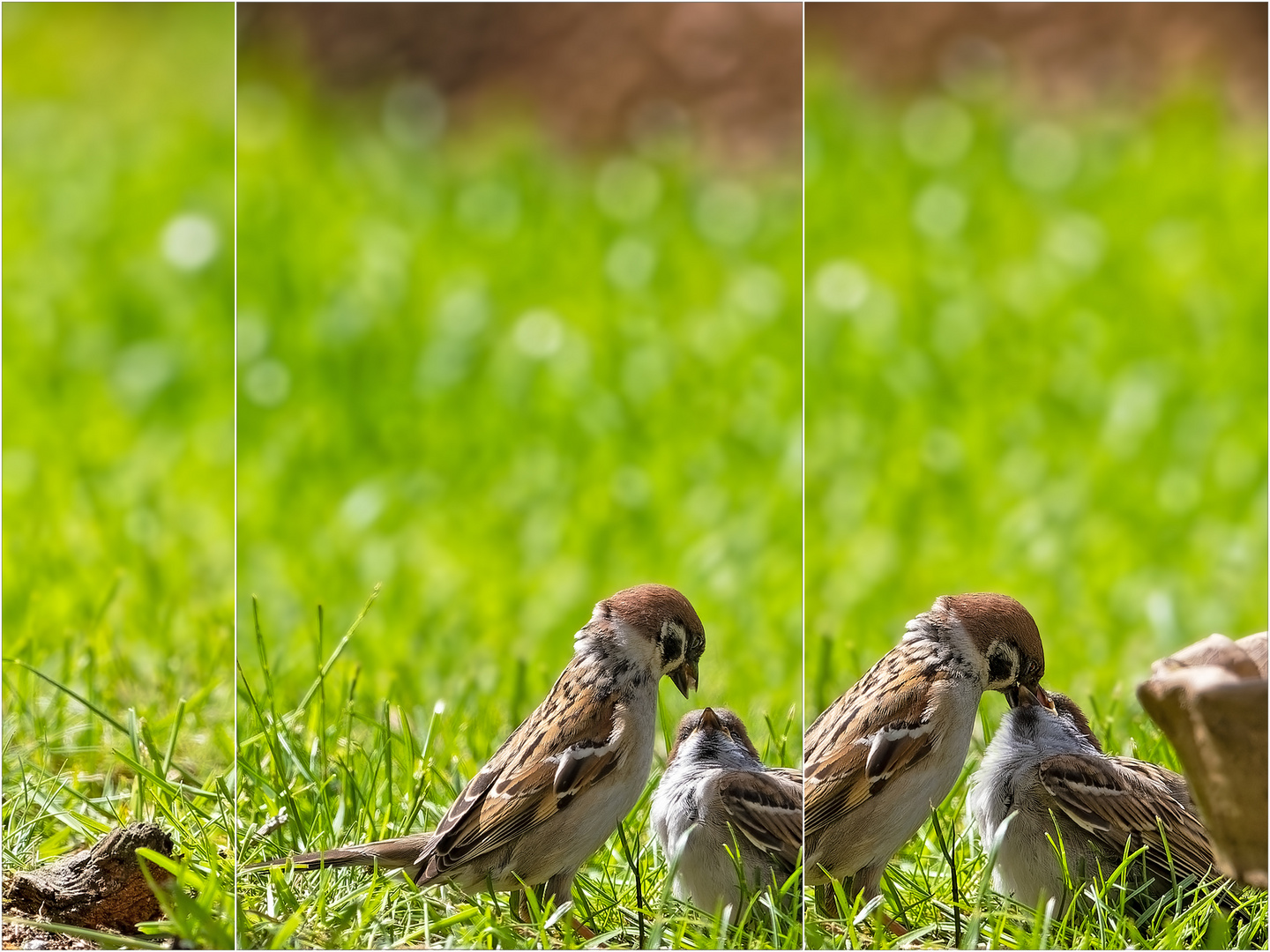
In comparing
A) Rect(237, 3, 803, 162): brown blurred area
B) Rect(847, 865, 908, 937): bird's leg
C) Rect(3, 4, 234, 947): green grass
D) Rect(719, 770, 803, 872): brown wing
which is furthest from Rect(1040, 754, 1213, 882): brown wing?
Rect(237, 3, 803, 162): brown blurred area

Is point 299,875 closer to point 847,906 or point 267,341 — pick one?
point 847,906

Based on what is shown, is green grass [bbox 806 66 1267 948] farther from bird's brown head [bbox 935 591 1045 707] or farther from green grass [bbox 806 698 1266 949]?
bird's brown head [bbox 935 591 1045 707]

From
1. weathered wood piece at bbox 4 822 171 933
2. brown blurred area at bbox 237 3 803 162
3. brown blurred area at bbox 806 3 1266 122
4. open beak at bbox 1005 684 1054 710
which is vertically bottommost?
weathered wood piece at bbox 4 822 171 933

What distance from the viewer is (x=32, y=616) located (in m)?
3.91

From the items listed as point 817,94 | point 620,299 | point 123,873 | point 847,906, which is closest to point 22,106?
point 620,299

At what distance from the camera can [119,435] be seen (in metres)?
5.48

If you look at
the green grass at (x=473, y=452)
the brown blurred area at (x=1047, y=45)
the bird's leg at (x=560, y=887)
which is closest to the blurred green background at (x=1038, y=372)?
the brown blurred area at (x=1047, y=45)

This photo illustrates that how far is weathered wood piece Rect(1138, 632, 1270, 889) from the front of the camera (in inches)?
104

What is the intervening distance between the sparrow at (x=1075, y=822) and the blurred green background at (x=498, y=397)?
1.46 feet

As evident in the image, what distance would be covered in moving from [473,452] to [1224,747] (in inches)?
104

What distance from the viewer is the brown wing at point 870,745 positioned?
9.85 feet

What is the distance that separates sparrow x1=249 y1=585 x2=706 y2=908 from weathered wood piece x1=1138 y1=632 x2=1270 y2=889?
2.91ft

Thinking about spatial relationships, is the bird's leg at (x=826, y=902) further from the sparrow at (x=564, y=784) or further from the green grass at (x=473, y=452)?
the sparrow at (x=564, y=784)

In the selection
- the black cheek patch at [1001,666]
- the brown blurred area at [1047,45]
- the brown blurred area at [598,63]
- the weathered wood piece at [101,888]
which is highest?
the brown blurred area at [1047,45]
